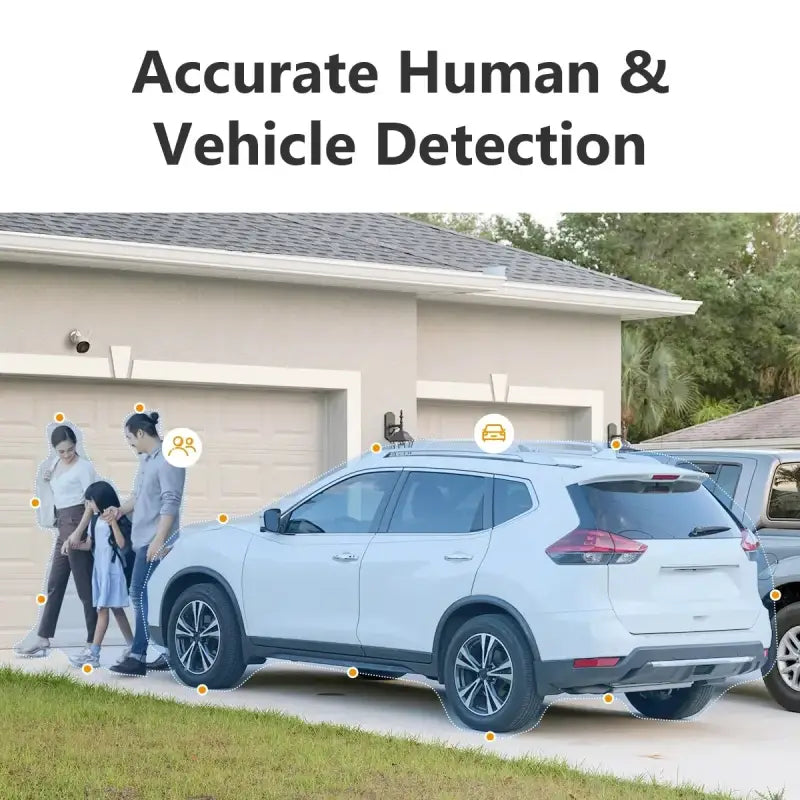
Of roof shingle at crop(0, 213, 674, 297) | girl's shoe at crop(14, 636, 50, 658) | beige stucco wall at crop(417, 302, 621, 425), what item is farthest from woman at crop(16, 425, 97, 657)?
beige stucco wall at crop(417, 302, 621, 425)

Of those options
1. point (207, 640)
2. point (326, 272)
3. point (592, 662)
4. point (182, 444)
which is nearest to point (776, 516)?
point (592, 662)

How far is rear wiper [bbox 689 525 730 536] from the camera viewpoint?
10684 mm

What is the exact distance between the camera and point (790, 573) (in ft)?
39.3

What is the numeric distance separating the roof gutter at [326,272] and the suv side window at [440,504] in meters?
4.62

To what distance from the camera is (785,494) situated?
12.3 m

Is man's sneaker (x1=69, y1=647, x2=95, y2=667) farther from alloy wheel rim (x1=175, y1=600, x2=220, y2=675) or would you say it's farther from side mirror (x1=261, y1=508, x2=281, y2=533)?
side mirror (x1=261, y1=508, x2=281, y2=533)

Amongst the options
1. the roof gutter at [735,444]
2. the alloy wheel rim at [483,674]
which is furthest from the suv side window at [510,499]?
the roof gutter at [735,444]

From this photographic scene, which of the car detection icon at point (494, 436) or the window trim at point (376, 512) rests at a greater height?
the car detection icon at point (494, 436)

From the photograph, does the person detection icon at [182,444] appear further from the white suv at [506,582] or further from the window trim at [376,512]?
the window trim at [376,512]

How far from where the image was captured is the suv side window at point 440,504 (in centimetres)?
1100

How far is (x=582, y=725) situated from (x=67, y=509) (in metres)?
4.54

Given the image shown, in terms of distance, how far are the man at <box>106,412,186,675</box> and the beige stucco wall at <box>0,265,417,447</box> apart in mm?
2519

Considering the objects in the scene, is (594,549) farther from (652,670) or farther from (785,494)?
(785,494)

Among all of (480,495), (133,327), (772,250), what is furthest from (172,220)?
(772,250)
